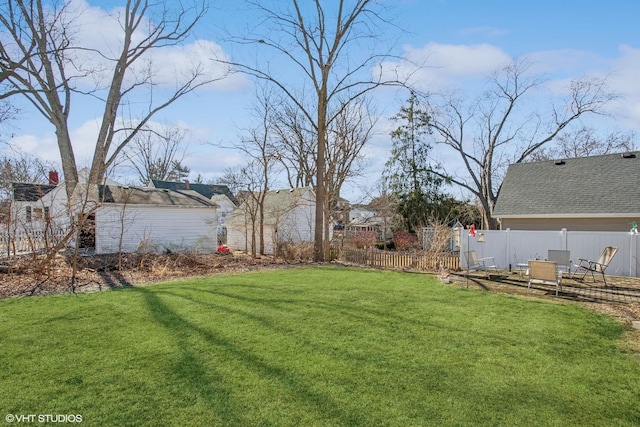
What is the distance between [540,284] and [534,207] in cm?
762

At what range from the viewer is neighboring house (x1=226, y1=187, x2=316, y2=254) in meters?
22.5

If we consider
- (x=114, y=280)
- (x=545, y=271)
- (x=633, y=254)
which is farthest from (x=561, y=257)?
(x=114, y=280)

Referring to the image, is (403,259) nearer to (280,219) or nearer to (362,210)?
(280,219)

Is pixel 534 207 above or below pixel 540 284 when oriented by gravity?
above

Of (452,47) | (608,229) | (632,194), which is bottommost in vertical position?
(608,229)

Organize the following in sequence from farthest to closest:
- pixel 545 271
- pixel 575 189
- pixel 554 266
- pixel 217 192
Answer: pixel 217 192, pixel 575 189, pixel 545 271, pixel 554 266

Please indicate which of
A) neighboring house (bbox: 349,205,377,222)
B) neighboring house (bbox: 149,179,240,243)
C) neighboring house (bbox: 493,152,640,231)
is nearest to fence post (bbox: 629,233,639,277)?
neighboring house (bbox: 493,152,640,231)

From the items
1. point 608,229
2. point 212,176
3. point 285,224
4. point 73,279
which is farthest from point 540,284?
point 212,176

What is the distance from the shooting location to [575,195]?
51.1 ft

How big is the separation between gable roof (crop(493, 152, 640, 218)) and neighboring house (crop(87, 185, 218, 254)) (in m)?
15.0

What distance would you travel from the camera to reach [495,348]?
4.61 meters

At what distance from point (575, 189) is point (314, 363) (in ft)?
53.4

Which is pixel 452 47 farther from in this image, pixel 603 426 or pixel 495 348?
pixel 603 426

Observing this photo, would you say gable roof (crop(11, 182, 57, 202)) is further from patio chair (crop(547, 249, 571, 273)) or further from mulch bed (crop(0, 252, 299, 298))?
patio chair (crop(547, 249, 571, 273))
